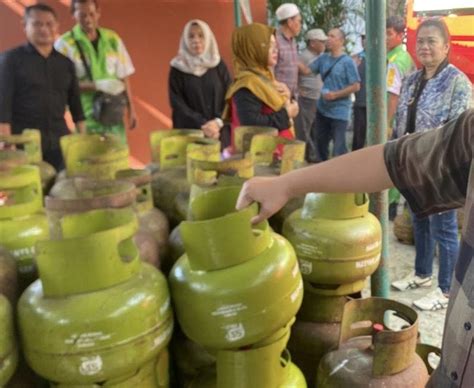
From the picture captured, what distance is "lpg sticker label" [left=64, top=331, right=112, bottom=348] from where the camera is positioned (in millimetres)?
1112

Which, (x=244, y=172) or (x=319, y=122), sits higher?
(x=244, y=172)

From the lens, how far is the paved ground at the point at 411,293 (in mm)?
2588

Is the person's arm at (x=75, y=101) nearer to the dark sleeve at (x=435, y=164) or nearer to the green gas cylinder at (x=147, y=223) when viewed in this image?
the green gas cylinder at (x=147, y=223)

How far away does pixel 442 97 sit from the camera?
111 inches

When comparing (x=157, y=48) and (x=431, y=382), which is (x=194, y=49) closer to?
(x=157, y=48)

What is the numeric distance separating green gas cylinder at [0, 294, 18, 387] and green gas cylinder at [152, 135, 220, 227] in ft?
2.24

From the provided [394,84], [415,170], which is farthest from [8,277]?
[394,84]

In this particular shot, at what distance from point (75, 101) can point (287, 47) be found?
187 centimetres

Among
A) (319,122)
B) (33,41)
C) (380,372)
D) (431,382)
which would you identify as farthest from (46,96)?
(319,122)

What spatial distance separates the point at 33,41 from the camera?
2.94m

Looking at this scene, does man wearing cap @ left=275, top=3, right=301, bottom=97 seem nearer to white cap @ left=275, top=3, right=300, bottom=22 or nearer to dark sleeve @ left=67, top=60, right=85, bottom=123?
white cap @ left=275, top=3, right=300, bottom=22

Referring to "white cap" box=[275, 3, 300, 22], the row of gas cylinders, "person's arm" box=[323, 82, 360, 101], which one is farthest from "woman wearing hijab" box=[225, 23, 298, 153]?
"person's arm" box=[323, 82, 360, 101]

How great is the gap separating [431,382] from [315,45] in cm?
484

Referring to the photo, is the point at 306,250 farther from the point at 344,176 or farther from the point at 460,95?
the point at 460,95
